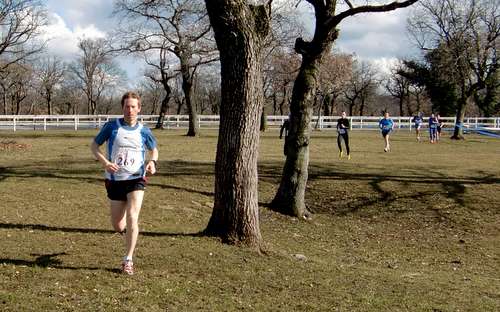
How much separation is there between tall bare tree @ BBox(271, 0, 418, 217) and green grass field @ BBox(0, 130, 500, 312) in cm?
50

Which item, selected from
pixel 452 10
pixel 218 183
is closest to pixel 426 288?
pixel 218 183

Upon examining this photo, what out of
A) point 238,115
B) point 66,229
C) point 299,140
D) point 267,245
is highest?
point 238,115

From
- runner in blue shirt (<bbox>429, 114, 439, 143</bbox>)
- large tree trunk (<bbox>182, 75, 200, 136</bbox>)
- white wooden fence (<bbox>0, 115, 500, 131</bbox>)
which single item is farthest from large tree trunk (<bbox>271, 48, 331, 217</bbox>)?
white wooden fence (<bbox>0, 115, 500, 131</bbox>)

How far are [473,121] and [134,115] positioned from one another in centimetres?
5144

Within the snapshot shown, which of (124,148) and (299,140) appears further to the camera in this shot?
(299,140)

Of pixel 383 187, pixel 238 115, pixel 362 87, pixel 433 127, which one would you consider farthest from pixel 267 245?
pixel 362 87

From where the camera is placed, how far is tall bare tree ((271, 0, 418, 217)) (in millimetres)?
10688

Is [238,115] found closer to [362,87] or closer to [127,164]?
[127,164]

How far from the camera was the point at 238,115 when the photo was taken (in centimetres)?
706

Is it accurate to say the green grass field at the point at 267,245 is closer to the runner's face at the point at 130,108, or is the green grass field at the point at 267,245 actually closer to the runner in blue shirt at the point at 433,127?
the runner's face at the point at 130,108

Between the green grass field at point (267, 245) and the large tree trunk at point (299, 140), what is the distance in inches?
16.5

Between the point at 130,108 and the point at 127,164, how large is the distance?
568 mm

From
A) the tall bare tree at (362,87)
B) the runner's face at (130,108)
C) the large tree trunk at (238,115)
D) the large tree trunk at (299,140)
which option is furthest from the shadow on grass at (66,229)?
the tall bare tree at (362,87)

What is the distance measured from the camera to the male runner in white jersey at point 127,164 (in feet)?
18.1
